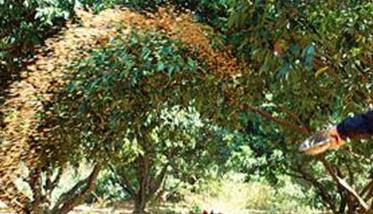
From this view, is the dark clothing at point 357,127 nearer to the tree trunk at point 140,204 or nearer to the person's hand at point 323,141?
the person's hand at point 323,141

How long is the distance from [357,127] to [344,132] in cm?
4

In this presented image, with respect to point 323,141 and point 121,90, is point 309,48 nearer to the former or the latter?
point 121,90

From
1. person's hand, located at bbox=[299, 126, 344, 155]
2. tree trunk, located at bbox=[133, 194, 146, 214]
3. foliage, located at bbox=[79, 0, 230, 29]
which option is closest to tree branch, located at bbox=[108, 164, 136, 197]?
tree trunk, located at bbox=[133, 194, 146, 214]

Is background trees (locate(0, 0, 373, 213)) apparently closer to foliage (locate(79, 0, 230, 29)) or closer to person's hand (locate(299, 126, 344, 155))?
foliage (locate(79, 0, 230, 29))

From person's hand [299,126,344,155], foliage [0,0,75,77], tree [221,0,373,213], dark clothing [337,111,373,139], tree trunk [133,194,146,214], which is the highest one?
foliage [0,0,75,77]

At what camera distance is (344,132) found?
1.94m

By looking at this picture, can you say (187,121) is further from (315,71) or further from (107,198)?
(107,198)

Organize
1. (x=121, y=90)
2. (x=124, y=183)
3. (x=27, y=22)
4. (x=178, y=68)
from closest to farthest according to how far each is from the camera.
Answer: (x=178, y=68), (x=121, y=90), (x=27, y=22), (x=124, y=183)

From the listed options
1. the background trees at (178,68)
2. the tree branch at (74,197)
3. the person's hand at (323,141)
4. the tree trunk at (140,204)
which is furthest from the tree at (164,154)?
the person's hand at (323,141)

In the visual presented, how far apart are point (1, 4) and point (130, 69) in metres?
1.21

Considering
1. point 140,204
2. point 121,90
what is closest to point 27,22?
point 121,90

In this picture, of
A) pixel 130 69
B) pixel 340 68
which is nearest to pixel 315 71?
pixel 340 68

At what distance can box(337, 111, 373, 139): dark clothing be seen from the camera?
75.4 inches

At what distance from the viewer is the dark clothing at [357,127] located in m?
1.92
